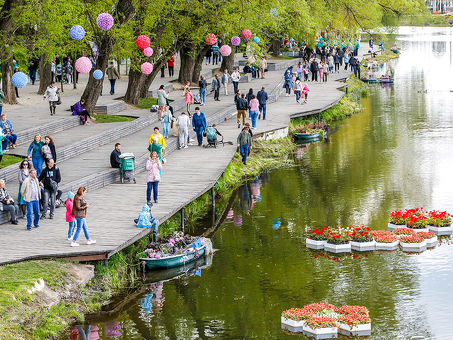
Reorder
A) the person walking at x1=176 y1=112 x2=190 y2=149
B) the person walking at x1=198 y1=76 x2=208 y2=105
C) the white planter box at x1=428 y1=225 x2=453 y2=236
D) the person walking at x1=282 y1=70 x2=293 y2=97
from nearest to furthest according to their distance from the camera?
the white planter box at x1=428 y1=225 x2=453 y2=236, the person walking at x1=176 y1=112 x2=190 y2=149, the person walking at x1=198 y1=76 x2=208 y2=105, the person walking at x1=282 y1=70 x2=293 y2=97

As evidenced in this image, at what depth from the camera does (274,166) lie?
2955 cm

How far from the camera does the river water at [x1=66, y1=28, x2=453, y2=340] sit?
46.7 feet

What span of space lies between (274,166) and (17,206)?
13812 millimetres

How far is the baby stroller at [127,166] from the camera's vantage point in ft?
71.3

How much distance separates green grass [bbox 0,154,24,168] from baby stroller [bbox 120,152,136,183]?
3.41 metres

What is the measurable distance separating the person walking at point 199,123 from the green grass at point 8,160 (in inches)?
278

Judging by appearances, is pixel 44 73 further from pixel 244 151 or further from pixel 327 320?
pixel 327 320

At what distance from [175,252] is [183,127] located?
987cm

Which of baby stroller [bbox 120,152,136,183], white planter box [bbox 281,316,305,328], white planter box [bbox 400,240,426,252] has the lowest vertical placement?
white planter box [bbox 281,316,305,328]

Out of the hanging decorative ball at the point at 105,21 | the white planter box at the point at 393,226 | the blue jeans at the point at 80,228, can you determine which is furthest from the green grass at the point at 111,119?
the blue jeans at the point at 80,228

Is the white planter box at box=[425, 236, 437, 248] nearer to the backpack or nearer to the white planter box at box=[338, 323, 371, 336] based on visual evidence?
the white planter box at box=[338, 323, 371, 336]

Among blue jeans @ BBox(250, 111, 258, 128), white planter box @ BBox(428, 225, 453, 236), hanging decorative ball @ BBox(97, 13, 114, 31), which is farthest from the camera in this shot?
blue jeans @ BBox(250, 111, 258, 128)

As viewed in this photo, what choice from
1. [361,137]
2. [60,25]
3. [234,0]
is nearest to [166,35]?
→ [234,0]

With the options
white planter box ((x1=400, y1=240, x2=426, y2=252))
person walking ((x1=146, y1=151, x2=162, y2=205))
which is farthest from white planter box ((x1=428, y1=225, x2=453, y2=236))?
person walking ((x1=146, y1=151, x2=162, y2=205))
